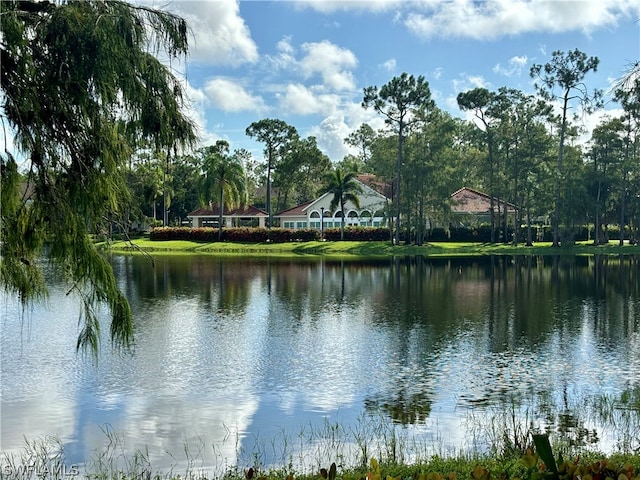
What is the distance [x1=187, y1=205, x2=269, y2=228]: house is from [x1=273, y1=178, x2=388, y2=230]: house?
414cm

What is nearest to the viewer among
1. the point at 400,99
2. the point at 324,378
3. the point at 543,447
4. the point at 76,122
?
the point at 543,447

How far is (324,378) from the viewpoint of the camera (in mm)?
14820

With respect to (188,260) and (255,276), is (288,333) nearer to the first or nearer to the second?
(255,276)

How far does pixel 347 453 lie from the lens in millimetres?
9891

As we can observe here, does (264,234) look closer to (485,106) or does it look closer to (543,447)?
(485,106)

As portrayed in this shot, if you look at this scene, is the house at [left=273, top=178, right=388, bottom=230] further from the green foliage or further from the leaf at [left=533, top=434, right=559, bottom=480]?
the leaf at [left=533, top=434, right=559, bottom=480]

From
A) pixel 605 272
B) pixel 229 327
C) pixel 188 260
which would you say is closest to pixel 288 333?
pixel 229 327

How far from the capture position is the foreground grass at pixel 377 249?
58375mm

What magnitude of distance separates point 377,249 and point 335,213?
1467 cm

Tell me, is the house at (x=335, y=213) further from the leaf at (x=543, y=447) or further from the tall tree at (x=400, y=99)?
the leaf at (x=543, y=447)

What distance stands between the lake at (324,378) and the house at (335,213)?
43.2 meters

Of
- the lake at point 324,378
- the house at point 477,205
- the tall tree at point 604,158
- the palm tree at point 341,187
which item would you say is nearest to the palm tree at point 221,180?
the palm tree at point 341,187

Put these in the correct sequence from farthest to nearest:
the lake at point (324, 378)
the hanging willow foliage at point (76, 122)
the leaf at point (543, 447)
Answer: the lake at point (324, 378) < the hanging willow foliage at point (76, 122) < the leaf at point (543, 447)

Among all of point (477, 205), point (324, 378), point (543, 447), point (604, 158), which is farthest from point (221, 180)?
point (543, 447)
